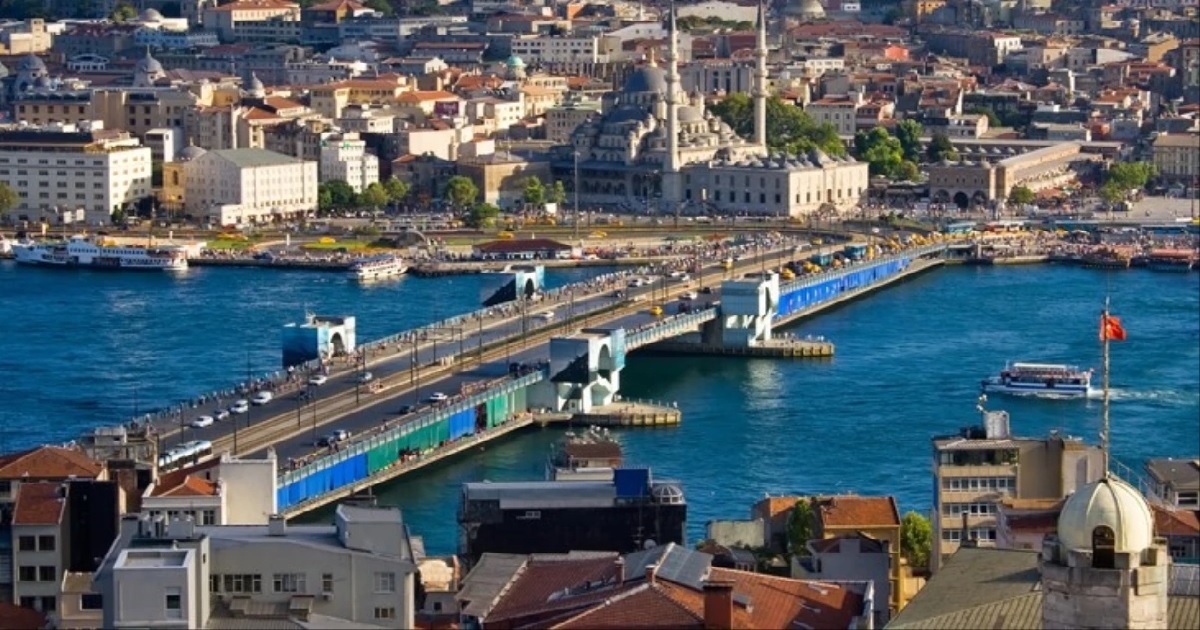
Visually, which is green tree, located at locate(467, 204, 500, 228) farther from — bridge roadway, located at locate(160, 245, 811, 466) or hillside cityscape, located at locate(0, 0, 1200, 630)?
bridge roadway, located at locate(160, 245, 811, 466)

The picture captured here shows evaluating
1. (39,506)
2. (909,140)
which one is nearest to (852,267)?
(909,140)

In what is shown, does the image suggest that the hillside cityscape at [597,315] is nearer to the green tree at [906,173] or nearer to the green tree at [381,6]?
the green tree at [906,173]

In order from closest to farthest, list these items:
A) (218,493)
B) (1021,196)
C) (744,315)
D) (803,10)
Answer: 1. (218,493)
2. (744,315)
3. (1021,196)
4. (803,10)

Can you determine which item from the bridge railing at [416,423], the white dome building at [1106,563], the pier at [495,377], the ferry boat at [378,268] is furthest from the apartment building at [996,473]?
the ferry boat at [378,268]

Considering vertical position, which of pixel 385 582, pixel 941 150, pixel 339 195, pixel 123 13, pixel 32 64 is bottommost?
pixel 339 195

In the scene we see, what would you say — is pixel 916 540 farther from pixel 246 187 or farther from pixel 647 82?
pixel 647 82

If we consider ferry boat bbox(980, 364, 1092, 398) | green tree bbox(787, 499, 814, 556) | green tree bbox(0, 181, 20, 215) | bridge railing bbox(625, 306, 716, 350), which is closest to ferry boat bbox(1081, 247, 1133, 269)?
bridge railing bbox(625, 306, 716, 350)

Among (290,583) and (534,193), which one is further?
(534,193)
